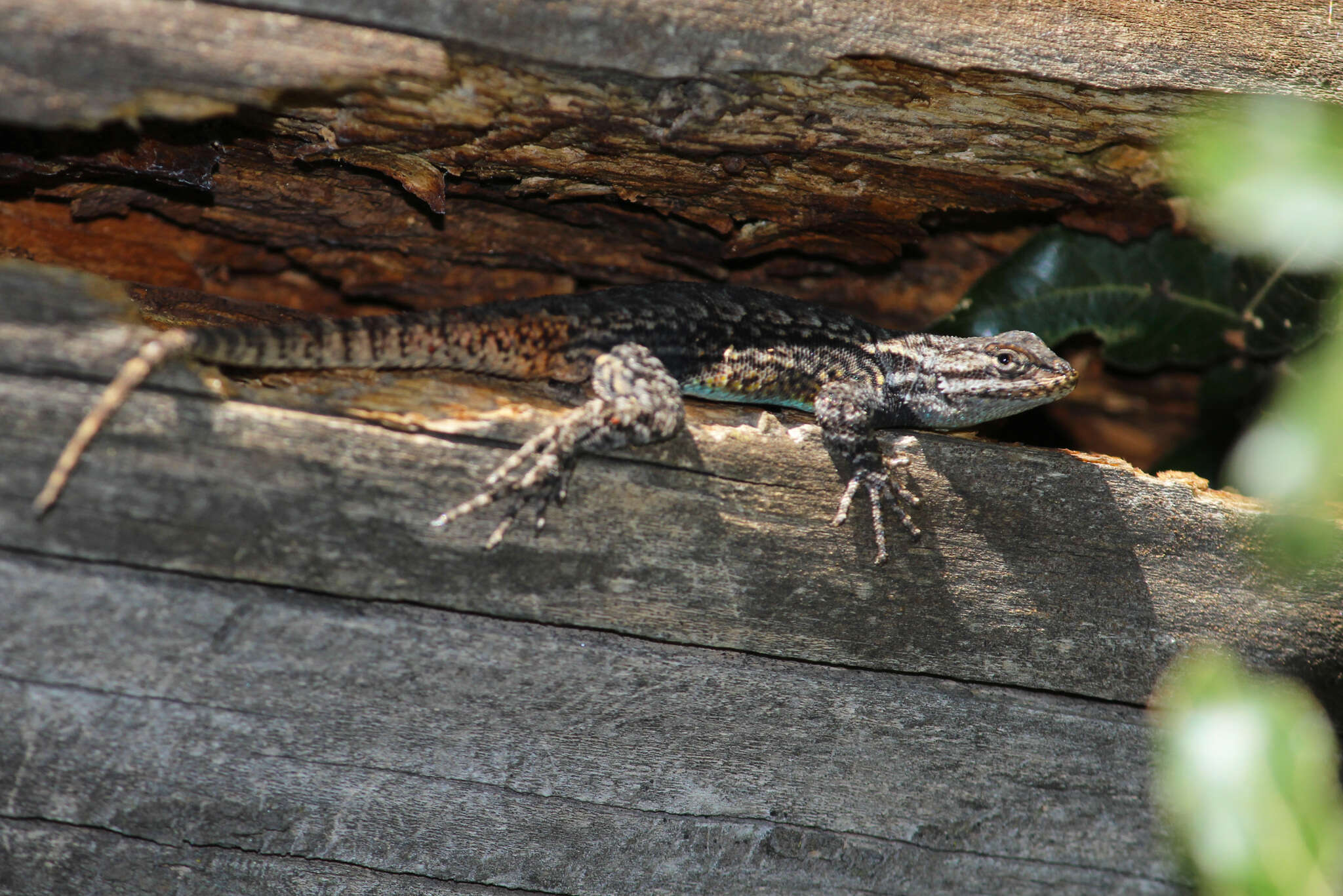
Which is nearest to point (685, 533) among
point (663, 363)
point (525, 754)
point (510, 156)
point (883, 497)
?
point (883, 497)

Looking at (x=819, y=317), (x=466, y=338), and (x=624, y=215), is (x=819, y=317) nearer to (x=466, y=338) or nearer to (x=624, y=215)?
(x=624, y=215)

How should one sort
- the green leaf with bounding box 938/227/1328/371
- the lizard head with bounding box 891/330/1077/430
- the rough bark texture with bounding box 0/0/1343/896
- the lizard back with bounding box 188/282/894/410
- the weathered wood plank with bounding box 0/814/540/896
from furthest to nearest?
1. the green leaf with bounding box 938/227/1328/371
2. the lizard head with bounding box 891/330/1077/430
3. the lizard back with bounding box 188/282/894/410
4. the weathered wood plank with bounding box 0/814/540/896
5. the rough bark texture with bounding box 0/0/1343/896

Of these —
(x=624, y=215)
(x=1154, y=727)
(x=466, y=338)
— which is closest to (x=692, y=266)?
(x=624, y=215)

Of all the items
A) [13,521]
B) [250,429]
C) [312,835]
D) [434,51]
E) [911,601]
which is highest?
A: [434,51]

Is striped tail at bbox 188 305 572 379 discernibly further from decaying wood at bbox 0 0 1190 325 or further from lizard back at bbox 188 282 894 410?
decaying wood at bbox 0 0 1190 325

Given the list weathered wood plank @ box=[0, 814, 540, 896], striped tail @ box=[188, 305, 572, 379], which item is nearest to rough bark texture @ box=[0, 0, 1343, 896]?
weathered wood plank @ box=[0, 814, 540, 896]
